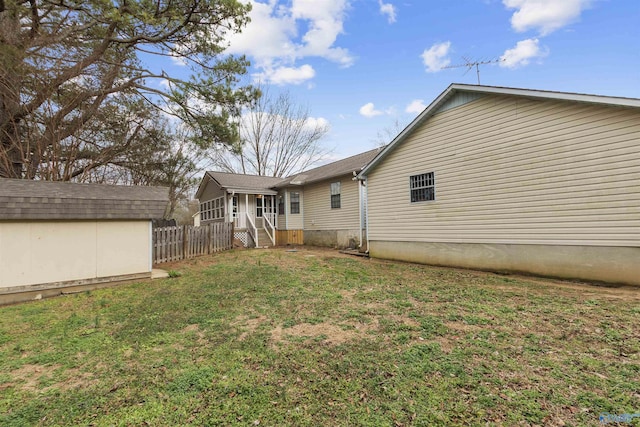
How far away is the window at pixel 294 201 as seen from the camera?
16719 millimetres

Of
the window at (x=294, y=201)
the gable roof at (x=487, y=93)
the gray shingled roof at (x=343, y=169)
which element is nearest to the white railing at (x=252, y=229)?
the window at (x=294, y=201)

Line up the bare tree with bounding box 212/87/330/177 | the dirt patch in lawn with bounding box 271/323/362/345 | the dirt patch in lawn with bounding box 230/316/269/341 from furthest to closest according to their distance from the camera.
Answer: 1. the bare tree with bounding box 212/87/330/177
2. the dirt patch in lawn with bounding box 230/316/269/341
3. the dirt patch in lawn with bounding box 271/323/362/345

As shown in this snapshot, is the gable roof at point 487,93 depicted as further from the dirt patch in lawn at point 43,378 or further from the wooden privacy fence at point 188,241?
the dirt patch in lawn at point 43,378

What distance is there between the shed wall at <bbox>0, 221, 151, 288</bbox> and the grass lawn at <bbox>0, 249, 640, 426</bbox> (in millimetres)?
911

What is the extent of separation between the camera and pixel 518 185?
765 cm

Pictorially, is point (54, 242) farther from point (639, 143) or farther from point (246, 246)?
point (639, 143)

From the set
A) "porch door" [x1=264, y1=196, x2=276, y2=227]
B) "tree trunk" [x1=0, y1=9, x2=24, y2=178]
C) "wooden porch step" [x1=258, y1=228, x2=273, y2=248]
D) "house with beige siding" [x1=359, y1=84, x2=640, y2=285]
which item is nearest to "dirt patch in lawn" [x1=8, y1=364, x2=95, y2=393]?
"house with beige siding" [x1=359, y1=84, x2=640, y2=285]

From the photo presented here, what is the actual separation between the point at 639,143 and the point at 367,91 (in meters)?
15.5

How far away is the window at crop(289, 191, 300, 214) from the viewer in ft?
54.9

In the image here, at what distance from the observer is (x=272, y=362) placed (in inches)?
127

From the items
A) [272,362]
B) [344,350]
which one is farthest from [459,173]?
[272,362]

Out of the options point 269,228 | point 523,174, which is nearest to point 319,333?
point 523,174

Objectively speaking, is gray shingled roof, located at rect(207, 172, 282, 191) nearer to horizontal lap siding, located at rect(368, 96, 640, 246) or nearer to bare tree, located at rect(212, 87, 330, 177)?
horizontal lap siding, located at rect(368, 96, 640, 246)

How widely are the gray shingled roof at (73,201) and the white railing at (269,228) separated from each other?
8341 millimetres
